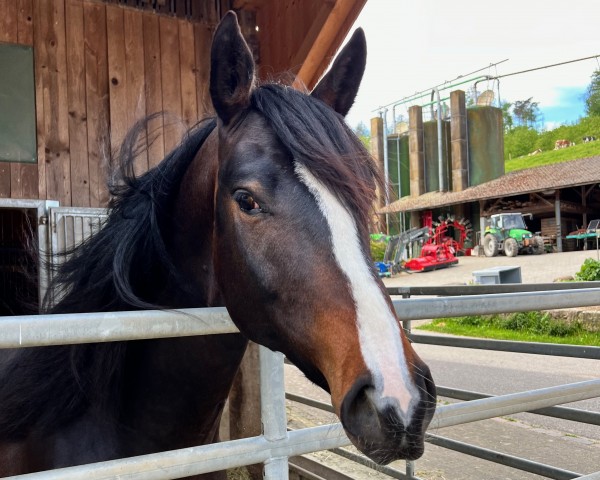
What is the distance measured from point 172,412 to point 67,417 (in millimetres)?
292

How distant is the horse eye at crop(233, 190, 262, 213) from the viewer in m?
1.17

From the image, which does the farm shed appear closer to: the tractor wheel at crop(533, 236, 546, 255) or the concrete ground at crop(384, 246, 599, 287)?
the tractor wheel at crop(533, 236, 546, 255)

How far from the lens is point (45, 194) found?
3.81 m

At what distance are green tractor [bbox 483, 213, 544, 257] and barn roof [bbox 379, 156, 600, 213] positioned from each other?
4.75 feet

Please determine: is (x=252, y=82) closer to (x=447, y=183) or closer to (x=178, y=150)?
(x=178, y=150)

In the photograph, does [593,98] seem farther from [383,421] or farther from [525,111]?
[383,421]

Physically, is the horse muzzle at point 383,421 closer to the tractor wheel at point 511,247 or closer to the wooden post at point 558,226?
the tractor wheel at point 511,247

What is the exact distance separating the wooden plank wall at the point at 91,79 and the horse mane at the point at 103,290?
7.08 ft

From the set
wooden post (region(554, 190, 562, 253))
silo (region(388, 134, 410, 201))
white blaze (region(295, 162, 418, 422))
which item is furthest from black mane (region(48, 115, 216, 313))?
silo (region(388, 134, 410, 201))

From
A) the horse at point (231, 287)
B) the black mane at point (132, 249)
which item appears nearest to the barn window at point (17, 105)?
the horse at point (231, 287)

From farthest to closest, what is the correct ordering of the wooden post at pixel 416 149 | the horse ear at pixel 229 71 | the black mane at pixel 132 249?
the wooden post at pixel 416 149, the black mane at pixel 132 249, the horse ear at pixel 229 71

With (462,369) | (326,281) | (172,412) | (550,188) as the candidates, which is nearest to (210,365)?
(172,412)

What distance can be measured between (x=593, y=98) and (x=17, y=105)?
198ft

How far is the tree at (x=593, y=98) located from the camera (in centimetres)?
5253
